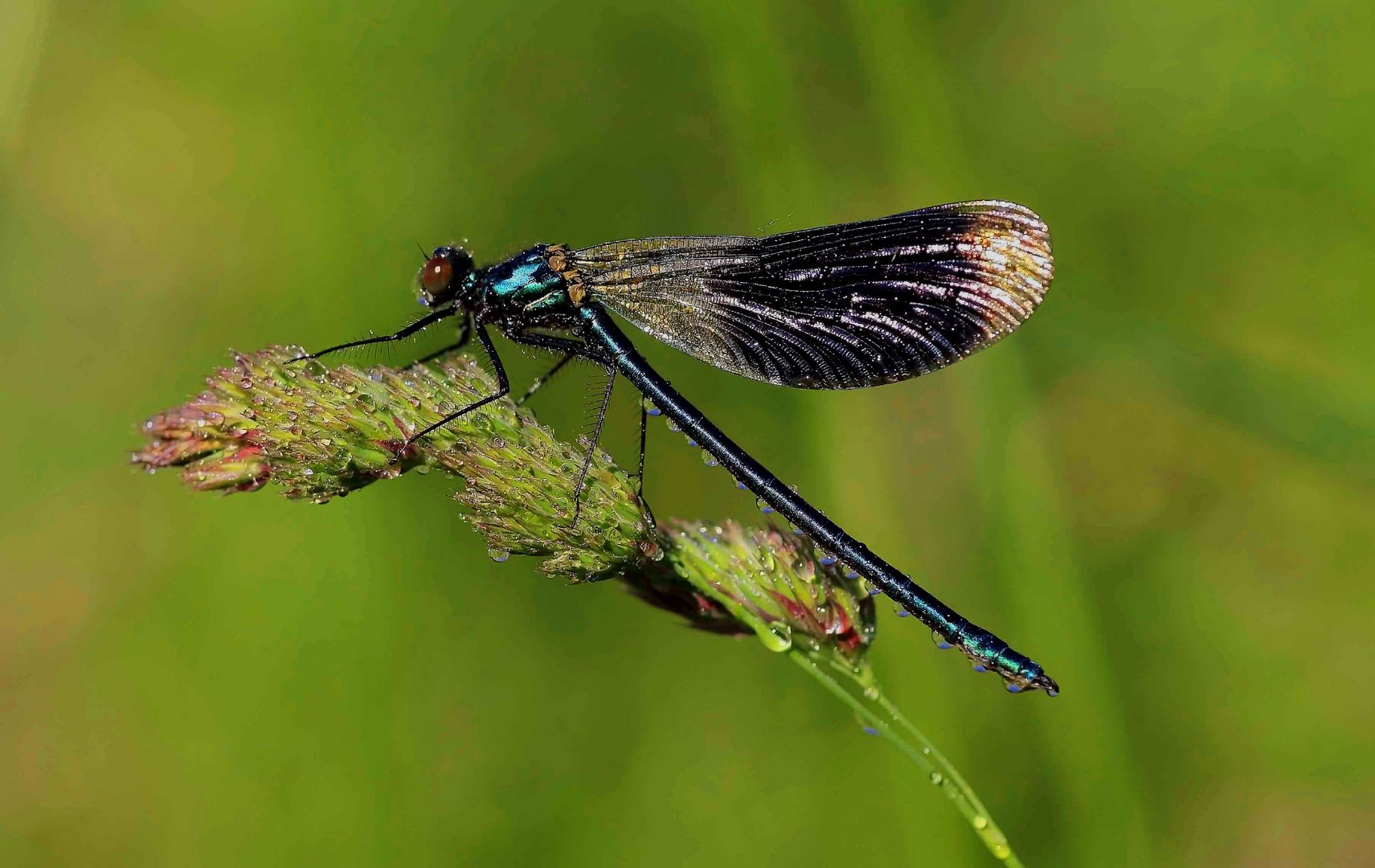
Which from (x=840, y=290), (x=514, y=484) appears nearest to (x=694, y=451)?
(x=840, y=290)

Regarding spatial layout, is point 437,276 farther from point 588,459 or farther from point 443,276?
point 588,459

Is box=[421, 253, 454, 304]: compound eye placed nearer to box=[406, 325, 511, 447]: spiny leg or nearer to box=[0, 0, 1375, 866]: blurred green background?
box=[406, 325, 511, 447]: spiny leg

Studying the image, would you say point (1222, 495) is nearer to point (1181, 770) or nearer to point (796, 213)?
point (1181, 770)

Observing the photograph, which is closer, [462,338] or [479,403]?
[479,403]

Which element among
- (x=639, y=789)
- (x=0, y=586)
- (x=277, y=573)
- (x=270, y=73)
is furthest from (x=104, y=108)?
(x=639, y=789)

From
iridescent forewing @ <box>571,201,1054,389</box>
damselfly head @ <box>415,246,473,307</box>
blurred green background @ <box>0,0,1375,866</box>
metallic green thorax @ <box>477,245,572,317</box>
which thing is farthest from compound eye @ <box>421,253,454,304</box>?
blurred green background @ <box>0,0,1375,866</box>
